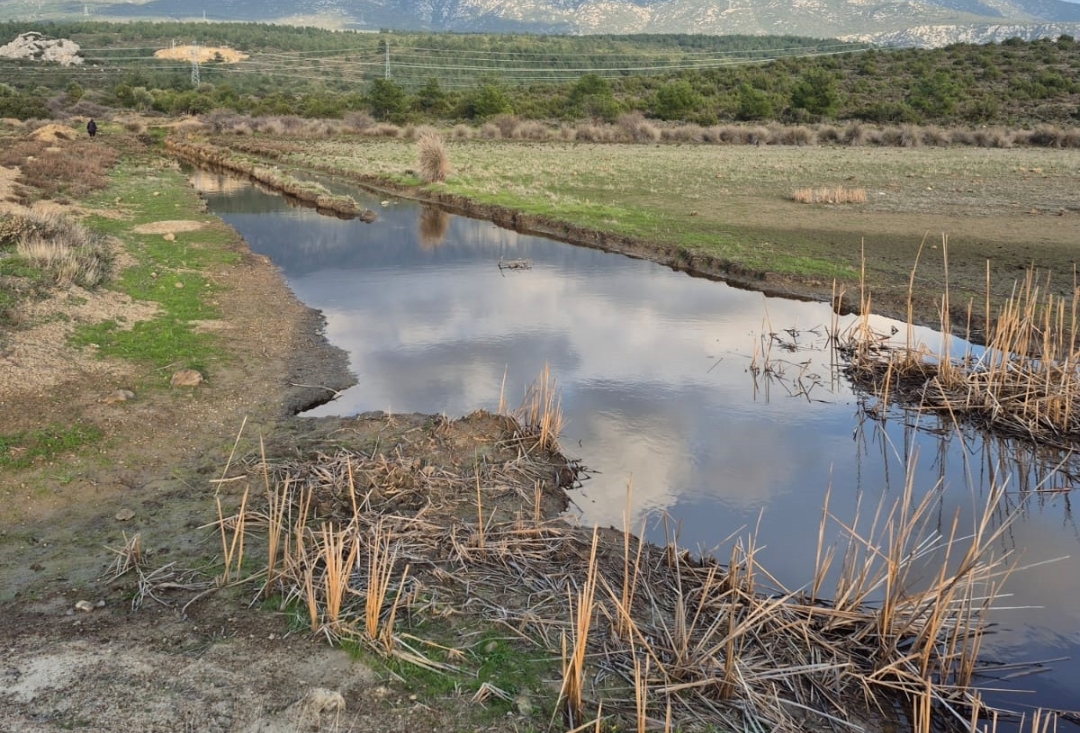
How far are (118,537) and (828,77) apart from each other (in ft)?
192

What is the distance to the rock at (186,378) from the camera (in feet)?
29.9

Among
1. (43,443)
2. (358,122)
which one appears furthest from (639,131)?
(43,443)

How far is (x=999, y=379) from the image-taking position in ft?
30.7

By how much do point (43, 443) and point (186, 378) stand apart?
1913 mm

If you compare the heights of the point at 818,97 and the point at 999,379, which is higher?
the point at 818,97

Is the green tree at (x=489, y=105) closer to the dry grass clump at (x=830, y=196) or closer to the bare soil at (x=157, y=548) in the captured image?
the dry grass clump at (x=830, y=196)

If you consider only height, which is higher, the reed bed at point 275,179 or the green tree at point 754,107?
the green tree at point 754,107

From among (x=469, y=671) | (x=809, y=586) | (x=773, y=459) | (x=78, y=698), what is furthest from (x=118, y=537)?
(x=773, y=459)

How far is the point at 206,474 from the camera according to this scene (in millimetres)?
7168

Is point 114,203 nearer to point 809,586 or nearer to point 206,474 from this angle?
point 206,474

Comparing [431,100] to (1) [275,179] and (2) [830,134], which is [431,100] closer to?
(2) [830,134]

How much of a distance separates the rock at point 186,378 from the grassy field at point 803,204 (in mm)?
9839

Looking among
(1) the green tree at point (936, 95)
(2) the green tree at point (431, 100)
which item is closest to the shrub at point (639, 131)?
(2) the green tree at point (431, 100)

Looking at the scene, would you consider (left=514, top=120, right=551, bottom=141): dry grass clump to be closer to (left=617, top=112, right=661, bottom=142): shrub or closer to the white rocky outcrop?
(left=617, top=112, right=661, bottom=142): shrub
